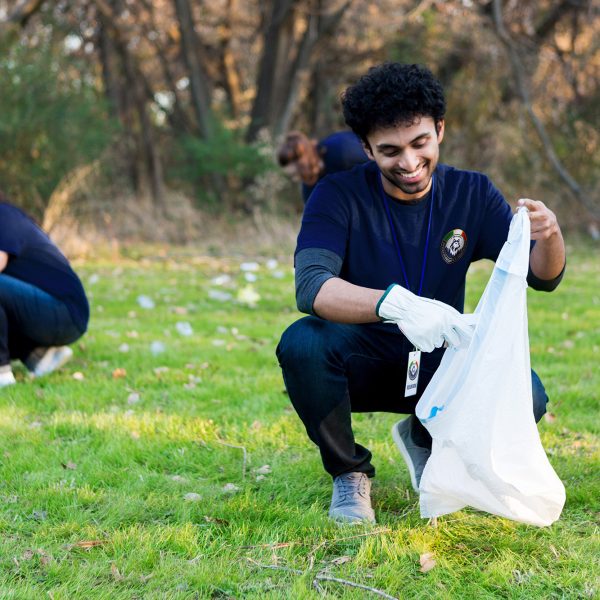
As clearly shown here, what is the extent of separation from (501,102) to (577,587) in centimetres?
1347

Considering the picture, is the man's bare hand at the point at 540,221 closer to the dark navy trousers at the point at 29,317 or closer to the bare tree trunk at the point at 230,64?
the dark navy trousers at the point at 29,317

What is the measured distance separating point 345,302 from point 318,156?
3525 mm

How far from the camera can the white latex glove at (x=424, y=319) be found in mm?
2314

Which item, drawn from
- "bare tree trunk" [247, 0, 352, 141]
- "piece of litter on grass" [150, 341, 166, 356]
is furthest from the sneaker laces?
"bare tree trunk" [247, 0, 352, 141]

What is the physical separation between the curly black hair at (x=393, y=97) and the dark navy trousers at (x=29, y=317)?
96.1 inches

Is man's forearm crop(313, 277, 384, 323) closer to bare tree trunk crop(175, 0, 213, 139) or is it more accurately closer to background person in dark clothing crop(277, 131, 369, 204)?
background person in dark clothing crop(277, 131, 369, 204)

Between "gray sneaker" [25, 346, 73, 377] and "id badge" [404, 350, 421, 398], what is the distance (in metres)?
2.71

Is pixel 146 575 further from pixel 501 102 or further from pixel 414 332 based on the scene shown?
pixel 501 102

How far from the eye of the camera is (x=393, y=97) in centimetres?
256

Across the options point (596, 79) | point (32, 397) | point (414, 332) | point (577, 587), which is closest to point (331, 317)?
point (414, 332)

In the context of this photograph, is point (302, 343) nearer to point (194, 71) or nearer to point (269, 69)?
point (269, 69)

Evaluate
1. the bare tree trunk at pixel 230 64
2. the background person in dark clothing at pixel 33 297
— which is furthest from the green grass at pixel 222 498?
the bare tree trunk at pixel 230 64

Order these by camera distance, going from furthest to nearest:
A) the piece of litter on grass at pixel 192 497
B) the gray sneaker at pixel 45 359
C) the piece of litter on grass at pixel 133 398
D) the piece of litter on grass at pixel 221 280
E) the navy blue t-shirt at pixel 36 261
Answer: the piece of litter on grass at pixel 221 280 → the gray sneaker at pixel 45 359 → the navy blue t-shirt at pixel 36 261 → the piece of litter on grass at pixel 133 398 → the piece of litter on grass at pixel 192 497

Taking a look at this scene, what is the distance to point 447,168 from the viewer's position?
9.55 feet
